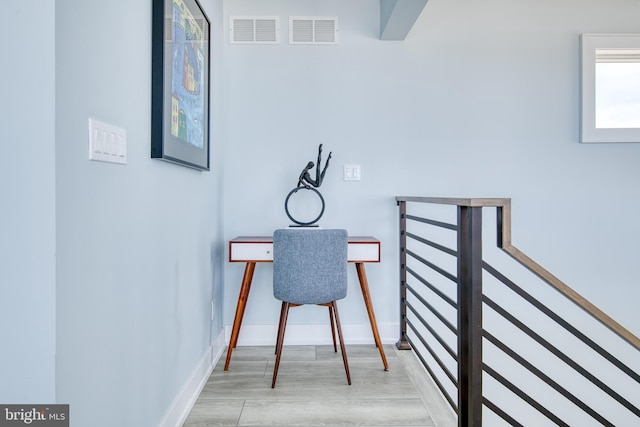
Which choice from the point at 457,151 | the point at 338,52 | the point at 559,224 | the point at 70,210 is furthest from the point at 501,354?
the point at 70,210

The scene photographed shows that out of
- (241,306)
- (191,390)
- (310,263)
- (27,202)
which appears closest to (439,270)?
(310,263)

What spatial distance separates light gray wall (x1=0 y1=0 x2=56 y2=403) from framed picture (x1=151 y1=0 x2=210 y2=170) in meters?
0.56

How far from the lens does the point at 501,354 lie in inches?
103

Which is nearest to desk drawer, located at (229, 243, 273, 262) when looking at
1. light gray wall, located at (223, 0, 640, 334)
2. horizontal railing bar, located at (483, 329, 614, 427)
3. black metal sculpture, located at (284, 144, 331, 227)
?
black metal sculpture, located at (284, 144, 331, 227)

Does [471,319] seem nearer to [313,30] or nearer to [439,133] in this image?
[439,133]

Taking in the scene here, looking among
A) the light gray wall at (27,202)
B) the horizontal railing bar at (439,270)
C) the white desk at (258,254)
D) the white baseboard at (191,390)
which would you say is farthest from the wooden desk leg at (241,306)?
the light gray wall at (27,202)

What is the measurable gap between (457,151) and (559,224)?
86cm

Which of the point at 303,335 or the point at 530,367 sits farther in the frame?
the point at 303,335

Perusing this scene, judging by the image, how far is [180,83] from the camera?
61.8 inches

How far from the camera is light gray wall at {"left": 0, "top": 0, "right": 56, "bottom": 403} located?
2.49 ft

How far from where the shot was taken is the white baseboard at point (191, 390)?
156 centimetres

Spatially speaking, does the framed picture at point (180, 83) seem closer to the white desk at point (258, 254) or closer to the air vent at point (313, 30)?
the white desk at point (258, 254)

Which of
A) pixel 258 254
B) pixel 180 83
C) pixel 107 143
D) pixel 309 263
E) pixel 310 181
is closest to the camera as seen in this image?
pixel 107 143

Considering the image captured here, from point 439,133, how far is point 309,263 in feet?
4.53
